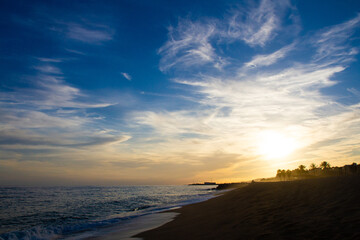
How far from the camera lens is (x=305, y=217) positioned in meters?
9.41

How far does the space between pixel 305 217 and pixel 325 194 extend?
498cm

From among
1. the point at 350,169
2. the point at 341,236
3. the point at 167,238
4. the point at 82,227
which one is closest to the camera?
the point at 341,236

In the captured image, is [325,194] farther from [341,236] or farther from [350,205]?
[341,236]

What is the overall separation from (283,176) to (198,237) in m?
108

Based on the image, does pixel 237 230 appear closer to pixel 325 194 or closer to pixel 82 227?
pixel 325 194

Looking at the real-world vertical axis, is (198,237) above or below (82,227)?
above

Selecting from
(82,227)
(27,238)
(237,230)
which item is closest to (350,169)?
(237,230)

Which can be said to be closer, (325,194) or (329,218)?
(329,218)

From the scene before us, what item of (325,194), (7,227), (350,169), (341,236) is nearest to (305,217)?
(341,236)

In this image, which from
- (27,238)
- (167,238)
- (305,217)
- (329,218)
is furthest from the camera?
(27,238)

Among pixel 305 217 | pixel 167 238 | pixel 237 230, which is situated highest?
pixel 305 217

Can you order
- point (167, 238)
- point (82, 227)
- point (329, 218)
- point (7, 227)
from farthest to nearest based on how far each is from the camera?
point (7, 227) → point (82, 227) → point (167, 238) → point (329, 218)

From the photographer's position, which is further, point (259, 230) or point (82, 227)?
point (82, 227)

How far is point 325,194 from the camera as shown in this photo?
13.0 meters
